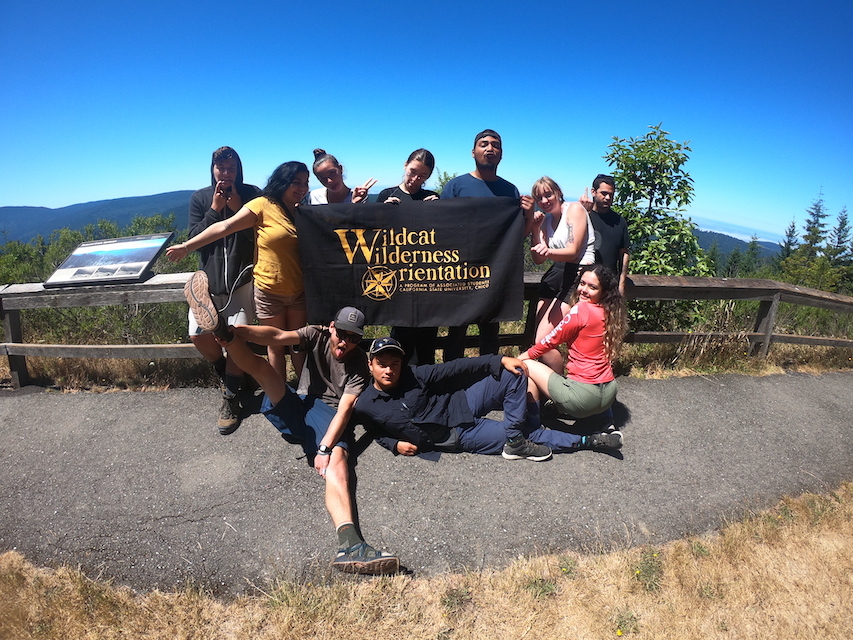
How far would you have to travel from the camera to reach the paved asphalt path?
312cm

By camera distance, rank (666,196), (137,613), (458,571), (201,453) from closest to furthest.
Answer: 1. (137,613)
2. (458,571)
3. (201,453)
4. (666,196)

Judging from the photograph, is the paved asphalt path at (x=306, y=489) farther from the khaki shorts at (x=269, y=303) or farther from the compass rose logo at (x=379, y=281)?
the compass rose logo at (x=379, y=281)

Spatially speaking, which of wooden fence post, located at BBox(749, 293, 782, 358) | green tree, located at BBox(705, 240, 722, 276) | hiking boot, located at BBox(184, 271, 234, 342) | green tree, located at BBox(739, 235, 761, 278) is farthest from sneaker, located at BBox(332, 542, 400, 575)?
green tree, located at BBox(739, 235, 761, 278)

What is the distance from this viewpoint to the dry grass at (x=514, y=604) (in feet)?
8.55

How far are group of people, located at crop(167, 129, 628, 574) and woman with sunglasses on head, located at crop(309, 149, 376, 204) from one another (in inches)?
1.0

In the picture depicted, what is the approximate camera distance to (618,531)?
3.33 meters

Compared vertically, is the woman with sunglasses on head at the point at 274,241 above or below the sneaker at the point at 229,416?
above

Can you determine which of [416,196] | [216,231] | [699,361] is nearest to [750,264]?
[699,361]

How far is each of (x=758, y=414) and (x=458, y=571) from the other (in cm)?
385

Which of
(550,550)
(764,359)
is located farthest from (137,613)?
(764,359)

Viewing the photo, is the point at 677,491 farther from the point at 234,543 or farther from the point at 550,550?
the point at 234,543

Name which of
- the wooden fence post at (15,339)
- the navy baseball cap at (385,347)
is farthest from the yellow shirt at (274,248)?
the wooden fence post at (15,339)

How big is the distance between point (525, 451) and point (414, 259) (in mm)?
1910

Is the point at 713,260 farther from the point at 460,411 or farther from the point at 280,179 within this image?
the point at 280,179
